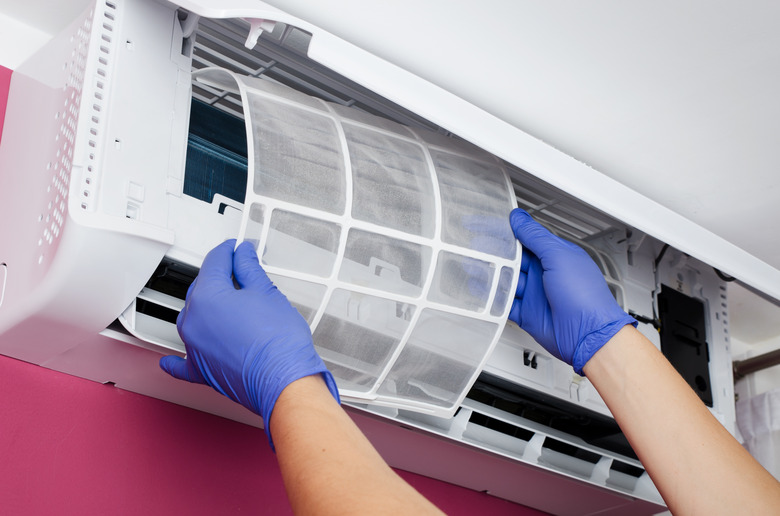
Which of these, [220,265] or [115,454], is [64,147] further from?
[115,454]

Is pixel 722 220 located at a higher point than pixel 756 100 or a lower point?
lower

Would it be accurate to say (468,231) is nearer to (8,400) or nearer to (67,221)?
(67,221)

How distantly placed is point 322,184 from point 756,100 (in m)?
0.68

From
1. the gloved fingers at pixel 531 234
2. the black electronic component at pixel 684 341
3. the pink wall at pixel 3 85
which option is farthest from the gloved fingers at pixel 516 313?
the pink wall at pixel 3 85

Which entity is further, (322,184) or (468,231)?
(468,231)

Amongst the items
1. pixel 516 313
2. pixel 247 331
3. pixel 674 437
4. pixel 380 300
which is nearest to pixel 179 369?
pixel 247 331

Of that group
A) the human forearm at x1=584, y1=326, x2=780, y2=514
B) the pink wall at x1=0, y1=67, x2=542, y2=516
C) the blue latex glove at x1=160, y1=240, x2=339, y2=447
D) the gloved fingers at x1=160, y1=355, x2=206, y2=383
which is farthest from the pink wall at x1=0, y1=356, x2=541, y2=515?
the human forearm at x1=584, y1=326, x2=780, y2=514

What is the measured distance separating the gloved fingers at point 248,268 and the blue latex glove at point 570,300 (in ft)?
1.55

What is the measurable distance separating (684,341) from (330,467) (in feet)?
3.48

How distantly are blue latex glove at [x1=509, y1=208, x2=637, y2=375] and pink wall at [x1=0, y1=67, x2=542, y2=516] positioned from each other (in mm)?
599

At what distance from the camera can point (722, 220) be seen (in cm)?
136

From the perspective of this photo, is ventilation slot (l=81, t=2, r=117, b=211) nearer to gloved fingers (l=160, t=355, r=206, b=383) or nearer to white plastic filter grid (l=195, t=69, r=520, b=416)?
white plastic filter grid (l=195, t=69, r=520, b=416)

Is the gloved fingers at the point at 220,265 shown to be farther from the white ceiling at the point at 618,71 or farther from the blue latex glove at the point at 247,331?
the white ceiling at the point at 618,71

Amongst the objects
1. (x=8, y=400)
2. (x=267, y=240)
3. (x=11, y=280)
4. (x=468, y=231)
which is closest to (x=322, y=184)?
(x=267, y=240)
